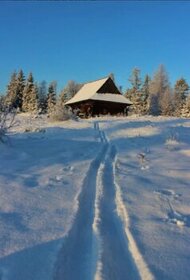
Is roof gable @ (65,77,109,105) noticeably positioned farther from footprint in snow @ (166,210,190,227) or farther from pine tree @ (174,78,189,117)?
footprint in snow @ (166,210,190,227)

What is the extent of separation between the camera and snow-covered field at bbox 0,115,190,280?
158 inches

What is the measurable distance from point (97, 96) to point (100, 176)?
32962 millimetres

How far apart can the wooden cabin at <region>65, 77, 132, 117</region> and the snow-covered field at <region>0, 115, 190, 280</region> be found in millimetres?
29889

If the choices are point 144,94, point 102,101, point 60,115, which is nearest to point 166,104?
point 144,94

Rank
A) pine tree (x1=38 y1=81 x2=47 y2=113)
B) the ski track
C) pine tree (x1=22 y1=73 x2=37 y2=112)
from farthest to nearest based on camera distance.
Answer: pine tree (x1=38 y1=81 x2=47 y2=113), pine tree (x1=22 y1=73 x2=37 y2=112), the ski track

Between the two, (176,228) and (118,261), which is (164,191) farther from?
(118,261)

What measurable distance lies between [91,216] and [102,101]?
35140 millimetres

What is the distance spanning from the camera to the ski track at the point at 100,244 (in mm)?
3901

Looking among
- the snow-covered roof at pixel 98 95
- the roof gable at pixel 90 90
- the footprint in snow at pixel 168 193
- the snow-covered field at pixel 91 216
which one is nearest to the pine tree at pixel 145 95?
the roof gable at pixel 90 90

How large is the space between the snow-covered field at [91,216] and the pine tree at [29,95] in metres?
54.6

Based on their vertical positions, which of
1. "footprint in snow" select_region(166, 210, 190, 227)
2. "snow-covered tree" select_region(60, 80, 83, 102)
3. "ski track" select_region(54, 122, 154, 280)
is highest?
"snow-covered tree" select_region(60, 80, 83, 102)

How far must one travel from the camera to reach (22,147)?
34.7 ft

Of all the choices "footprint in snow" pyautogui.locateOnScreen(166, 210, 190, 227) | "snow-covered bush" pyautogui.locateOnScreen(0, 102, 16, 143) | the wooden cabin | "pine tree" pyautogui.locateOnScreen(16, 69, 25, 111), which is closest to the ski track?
"footprint in snow" pyautogui.locateOnScreen(166, 210, 190, 227)

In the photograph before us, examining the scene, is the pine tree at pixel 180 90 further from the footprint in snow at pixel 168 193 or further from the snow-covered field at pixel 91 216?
the footprint in snow at pixel 168 193
